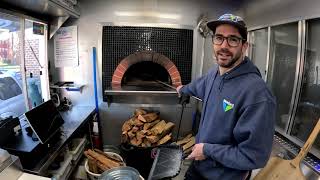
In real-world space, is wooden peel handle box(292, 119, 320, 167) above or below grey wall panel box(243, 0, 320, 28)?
below

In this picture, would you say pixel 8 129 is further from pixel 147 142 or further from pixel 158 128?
pixel 158 128

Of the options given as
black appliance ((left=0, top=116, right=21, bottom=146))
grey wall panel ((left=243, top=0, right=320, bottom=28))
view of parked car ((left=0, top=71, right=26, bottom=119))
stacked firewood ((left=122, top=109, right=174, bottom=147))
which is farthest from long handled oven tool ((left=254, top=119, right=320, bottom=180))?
view of parked car ((left=0, top=71, right=26, bottom=119))

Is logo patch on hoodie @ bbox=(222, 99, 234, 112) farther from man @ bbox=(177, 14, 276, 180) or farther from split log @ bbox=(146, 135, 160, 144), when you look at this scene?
split log @ bbox=(146, 135, 160, 144)

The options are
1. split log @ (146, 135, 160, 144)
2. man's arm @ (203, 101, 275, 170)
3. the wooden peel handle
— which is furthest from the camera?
split log @ (146, 135, 160, 144)

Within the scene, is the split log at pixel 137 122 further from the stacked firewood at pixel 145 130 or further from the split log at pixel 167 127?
the split log at pixel 167 127

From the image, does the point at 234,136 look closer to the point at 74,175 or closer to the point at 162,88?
the point at 162,88

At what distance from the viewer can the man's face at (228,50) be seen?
1.24 m

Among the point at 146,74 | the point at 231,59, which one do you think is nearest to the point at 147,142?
the point at 146,74

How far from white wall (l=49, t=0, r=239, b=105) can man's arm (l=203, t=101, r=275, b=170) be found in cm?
190

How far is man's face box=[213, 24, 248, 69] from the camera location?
1.24 metres

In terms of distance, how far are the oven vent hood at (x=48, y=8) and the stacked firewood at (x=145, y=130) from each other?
4.52 ft

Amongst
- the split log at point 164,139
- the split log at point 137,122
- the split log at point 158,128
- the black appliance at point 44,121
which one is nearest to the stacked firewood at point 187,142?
the split log at point 164,139

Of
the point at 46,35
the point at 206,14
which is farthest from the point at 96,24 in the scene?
the point at 206,14

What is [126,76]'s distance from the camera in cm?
319
